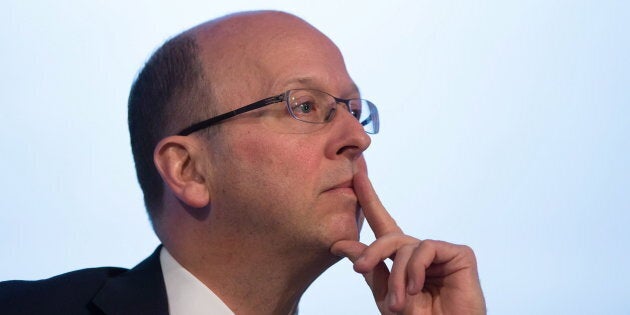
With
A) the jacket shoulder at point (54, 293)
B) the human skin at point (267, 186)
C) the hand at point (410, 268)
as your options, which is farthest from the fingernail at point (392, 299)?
the jacket shoulder at point (54, 293)

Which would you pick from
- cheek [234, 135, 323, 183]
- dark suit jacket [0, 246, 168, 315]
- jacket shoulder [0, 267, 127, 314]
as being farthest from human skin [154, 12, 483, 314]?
jacket shoulder [0, 267, 127, 314]

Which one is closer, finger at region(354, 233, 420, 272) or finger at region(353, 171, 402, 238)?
finger at region(354, 233, 420, 272)

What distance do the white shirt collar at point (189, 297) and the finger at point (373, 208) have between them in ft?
1.44

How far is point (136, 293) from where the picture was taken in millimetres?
1996

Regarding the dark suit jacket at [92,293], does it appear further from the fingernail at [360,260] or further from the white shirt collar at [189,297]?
the fingernail at [360,260]

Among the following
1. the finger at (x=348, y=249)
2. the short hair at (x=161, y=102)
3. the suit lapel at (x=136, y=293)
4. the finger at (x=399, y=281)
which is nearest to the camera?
the finger at (x=399, y=281)

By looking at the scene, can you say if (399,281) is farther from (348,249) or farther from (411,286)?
(348,249)

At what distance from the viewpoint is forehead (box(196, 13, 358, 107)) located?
6.60 feet

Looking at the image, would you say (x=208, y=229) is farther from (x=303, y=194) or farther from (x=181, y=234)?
(x=303, y=194)

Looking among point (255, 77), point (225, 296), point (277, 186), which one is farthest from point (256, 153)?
point (225, 296)

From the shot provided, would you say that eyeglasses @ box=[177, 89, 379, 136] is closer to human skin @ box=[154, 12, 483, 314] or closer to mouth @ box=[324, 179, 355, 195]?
human skin @ box=[154, 12, 483, 314]

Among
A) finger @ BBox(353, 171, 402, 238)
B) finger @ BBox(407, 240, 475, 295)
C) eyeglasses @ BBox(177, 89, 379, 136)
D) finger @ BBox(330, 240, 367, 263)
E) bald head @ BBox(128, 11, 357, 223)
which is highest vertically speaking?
bald head @ BBox(128, 11, 357, 223)

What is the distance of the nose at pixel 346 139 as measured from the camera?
1.93 metres

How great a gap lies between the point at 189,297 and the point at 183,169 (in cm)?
33
